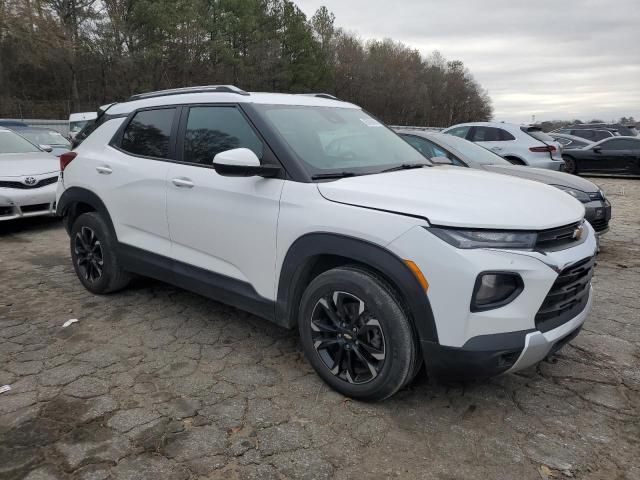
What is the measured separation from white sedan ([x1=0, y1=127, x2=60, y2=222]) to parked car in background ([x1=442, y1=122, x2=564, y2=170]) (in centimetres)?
807

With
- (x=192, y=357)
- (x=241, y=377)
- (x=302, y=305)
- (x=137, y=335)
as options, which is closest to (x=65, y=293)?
(x=137, y=335)

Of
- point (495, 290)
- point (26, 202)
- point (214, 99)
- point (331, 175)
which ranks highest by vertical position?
point (214, 99)

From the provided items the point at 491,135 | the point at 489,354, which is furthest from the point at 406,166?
the point at 491,135

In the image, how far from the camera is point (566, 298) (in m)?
2.63

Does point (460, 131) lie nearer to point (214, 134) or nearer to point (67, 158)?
point (67, 158)

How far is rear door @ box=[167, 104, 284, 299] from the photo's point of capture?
10.2 ft

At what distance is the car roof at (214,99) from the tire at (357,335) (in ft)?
4.67

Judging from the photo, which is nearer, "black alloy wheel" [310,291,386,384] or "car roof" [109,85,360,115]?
"black alloy wheel" [310,291,386,384]

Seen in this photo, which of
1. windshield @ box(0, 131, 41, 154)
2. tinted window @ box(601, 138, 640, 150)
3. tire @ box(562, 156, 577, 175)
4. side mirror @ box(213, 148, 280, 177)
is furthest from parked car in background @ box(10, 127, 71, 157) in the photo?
tinted window @ box(601, 138, 640, 150)

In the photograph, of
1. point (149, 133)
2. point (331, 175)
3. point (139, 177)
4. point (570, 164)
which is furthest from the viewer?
point (570, 164)

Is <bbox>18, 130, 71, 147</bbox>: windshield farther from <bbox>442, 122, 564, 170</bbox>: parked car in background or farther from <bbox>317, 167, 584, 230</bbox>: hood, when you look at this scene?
<bbox>317, 167, 584, 230</bbox>: hood

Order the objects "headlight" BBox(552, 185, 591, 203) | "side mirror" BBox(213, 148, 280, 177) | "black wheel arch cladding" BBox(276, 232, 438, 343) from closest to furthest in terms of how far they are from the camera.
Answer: "black wheel arch cladding" BBox(276, 232, 438, 343) → "side mirror" BBox(213, 148, 280, 177) → "headlight" BBox(552, 185, 591, 203)

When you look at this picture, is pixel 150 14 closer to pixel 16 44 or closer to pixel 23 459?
pixel 16 44

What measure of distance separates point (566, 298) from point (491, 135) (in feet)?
30.9
